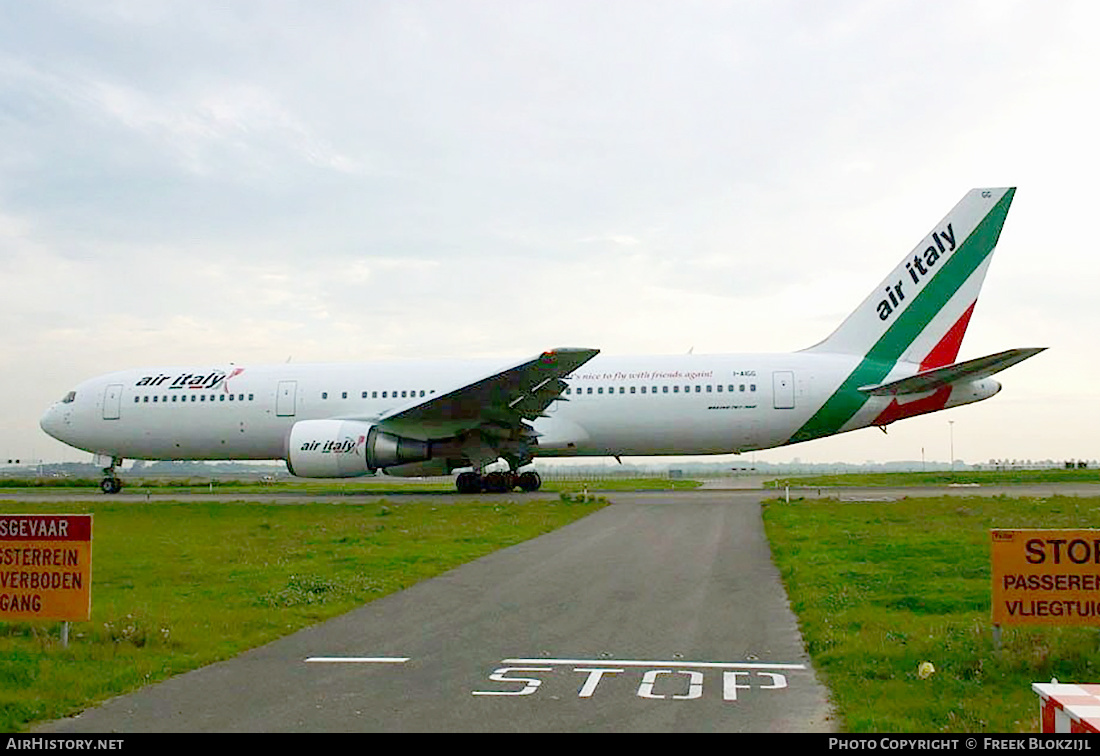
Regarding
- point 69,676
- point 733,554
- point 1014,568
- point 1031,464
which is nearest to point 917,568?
point 733,554

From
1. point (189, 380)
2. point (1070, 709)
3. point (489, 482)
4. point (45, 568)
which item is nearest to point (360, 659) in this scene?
point (45, 568)

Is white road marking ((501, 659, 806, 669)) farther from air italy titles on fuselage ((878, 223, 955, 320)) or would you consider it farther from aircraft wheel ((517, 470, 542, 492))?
air italy titles on fuselage ((878, 223, 955, 320))

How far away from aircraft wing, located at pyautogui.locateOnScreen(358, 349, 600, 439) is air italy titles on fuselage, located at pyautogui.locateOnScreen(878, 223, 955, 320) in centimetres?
924

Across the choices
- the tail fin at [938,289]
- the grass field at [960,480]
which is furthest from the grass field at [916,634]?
the grass field at [960,480]

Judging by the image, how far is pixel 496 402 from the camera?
24812 millimetres

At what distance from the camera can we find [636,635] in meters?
8.02

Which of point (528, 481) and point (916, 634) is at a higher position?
point (528, 481)

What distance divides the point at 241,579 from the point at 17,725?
6.18m

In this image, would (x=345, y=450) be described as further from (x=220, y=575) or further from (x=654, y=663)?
(x=654, y=663)

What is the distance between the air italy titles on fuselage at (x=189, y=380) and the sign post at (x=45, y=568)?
22.4 m

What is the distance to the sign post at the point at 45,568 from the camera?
24.4 feet

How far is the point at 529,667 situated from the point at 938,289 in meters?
22.5

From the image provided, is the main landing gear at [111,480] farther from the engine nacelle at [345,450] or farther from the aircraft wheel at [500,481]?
the aircraft wheel at [500,481]

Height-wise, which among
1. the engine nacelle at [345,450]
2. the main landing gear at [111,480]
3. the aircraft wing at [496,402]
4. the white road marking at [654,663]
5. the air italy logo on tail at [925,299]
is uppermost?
the air italy logo on tail at [925,299]
